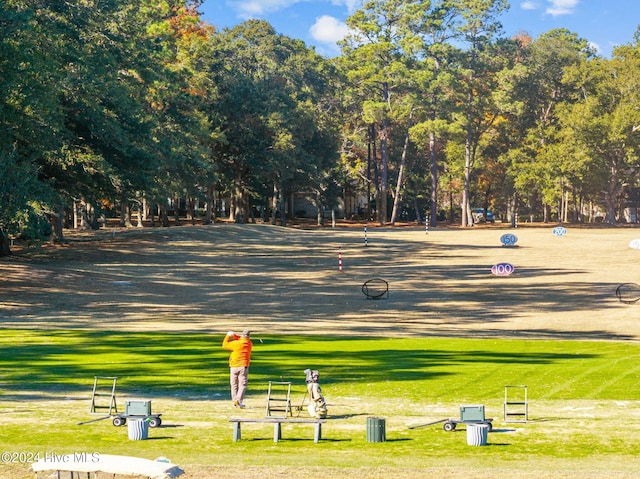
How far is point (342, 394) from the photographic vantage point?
2461 cm

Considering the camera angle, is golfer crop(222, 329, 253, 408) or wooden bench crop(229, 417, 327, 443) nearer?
wooden bench crop(229, 417, 327, 443)

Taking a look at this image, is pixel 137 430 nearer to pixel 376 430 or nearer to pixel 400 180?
pixel 376 430

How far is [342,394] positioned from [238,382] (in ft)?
10.6

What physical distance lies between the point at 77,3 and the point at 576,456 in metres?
46.3

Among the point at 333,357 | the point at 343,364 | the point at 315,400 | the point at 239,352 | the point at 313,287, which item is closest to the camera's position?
the point at 315,400

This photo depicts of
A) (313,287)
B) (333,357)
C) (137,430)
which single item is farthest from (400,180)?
(137,430)

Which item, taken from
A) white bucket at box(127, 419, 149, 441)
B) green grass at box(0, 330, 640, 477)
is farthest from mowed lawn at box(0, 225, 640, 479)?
white bucket at box(127, 419, 149, 441)

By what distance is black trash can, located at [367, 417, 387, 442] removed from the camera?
765 inches

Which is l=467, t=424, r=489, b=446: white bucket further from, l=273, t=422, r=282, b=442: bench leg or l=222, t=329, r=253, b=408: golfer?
l=222, t=329, r=253, b=408: golfer

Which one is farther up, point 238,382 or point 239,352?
point 239,352

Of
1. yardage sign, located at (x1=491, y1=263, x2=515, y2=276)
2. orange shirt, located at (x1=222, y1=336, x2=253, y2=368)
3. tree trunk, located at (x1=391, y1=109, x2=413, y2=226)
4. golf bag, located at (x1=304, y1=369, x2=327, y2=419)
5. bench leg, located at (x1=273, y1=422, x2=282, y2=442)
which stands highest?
tree trunk, located at (x1=391, y1=109, x2=413, y2=226)

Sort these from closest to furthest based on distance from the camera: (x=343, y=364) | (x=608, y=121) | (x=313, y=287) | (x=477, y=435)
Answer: (x=477, y=435), (x=343, y=364), (x=313, y=287), (x=608, y=121)

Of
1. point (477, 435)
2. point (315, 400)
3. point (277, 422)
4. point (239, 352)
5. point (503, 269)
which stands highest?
point (503, 269)

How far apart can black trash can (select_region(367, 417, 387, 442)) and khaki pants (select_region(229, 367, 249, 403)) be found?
4143mm
